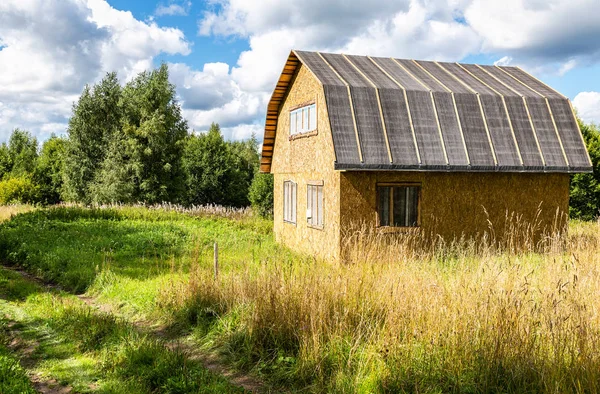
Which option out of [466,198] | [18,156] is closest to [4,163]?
[18,156]

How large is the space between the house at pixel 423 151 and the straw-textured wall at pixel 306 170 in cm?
6

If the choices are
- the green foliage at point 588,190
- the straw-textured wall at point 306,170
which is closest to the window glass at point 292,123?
the straw-textured wall at point 306,170

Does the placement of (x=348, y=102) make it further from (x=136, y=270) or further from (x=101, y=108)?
(x=101, y=108)

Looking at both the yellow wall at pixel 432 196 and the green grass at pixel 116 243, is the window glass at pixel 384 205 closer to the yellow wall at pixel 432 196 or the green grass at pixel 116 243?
the yellow wall at pixel 432 196

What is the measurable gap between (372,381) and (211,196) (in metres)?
43.4

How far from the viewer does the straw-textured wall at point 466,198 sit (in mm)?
12727

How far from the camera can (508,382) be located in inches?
193

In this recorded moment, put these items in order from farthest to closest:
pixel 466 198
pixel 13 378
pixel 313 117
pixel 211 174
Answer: pixel 211 174 → pixel 313 117 → pixel 466 198 → pixel 13 378

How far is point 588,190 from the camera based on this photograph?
22.1 metres

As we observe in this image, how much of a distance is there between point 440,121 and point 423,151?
3.91 ft

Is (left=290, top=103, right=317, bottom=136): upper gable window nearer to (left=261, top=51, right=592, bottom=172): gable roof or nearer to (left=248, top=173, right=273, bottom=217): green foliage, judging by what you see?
(left=261, top=51, right=592, bottom=172): gable roof

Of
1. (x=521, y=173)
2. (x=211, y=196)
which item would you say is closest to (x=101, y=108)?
(x=211, y=196)

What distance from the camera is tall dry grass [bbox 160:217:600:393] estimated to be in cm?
497

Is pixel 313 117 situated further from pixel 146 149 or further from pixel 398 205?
pixel 146 149
